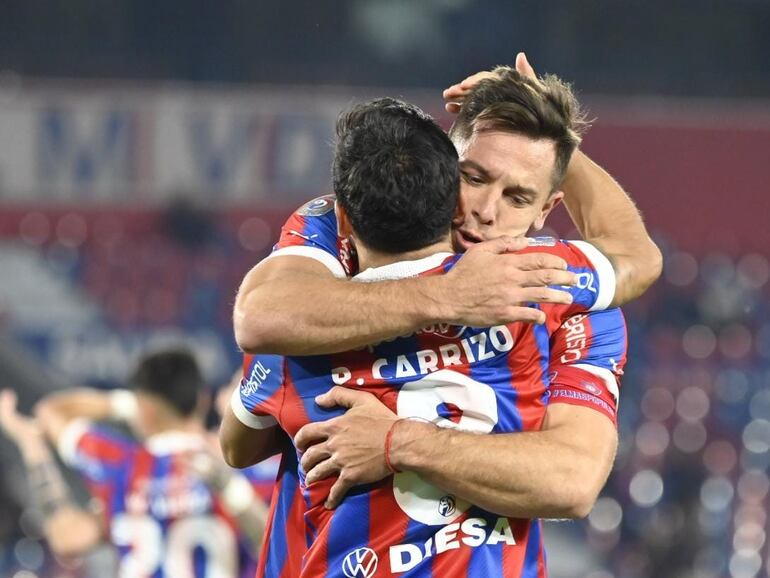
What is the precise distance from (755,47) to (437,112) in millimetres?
3709

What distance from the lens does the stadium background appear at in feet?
31.1

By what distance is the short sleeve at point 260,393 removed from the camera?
238 cm

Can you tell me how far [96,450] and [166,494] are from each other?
1.55ft

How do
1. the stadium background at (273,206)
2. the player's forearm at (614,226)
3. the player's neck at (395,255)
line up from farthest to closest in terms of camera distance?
the stadium background at (273,206)
the player's forearm at (614,226)
the player's neck at (395,255)

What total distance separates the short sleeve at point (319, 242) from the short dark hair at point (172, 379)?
2.98m

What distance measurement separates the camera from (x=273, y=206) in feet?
33.9

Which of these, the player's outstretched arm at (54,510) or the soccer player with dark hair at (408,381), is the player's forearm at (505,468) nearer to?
the soccer player with dark hair at (408,381)

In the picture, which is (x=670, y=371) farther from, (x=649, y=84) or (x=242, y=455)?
(x=242, y=455)

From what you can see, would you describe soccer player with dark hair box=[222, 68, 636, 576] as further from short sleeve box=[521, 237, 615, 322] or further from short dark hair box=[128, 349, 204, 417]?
short dark hair box=[128, 349, 204, 417]

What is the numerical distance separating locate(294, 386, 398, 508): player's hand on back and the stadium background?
6.56 meters

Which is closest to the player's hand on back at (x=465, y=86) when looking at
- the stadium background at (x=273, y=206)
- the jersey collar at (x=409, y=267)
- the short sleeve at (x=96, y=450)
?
the jersey collar at (x=409, y=267)

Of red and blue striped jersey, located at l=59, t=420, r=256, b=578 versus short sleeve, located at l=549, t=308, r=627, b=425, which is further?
red and blue striped jersey, located at l=59, t=420, r=256, b=578

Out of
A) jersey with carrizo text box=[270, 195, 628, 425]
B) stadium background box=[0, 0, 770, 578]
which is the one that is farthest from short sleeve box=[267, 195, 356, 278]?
stadium background box=[0, 0, 770, 578]

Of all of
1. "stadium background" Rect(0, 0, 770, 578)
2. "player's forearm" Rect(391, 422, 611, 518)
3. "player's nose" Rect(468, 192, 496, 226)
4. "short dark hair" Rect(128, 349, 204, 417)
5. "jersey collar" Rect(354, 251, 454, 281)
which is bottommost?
"stadium background" Rect(0, 0, 770, 578)
